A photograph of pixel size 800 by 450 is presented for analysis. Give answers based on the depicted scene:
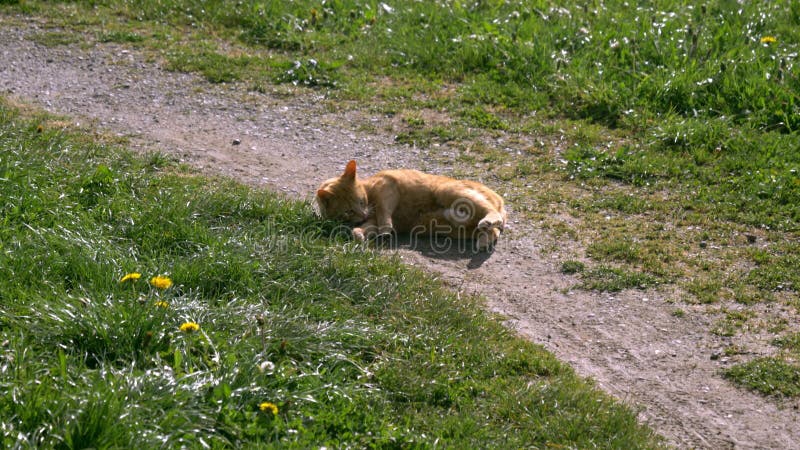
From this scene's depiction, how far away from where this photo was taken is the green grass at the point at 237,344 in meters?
4.07

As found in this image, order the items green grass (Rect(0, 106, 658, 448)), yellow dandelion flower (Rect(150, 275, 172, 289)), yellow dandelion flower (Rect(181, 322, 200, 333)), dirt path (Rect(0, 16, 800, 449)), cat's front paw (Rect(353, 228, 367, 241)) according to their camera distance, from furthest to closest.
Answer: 1. cat's front paw (Rect(353, 228, 367, 241))
2. dirt path (Rect(0, 16, 800, 449))
3. yellow dandelion flower (Rect(150, 275, 172, 289))
4. yellow dandelion flower (Rect(181, 322, 200, 333))
5. green grass (Rect(0, 106, 658, 448))

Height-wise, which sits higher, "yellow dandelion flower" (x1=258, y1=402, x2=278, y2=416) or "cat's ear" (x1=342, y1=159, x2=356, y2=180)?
"cat's ear" (x1=342, y1=159, x2=356, y2=180)

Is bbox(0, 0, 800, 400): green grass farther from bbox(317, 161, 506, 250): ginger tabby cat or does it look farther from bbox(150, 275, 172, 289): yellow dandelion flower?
bbox(150, 275, 172, 289): yellow dandelion flower

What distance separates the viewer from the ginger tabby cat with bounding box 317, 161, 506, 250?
21.9 feet

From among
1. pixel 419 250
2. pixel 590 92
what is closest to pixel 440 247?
pixel 419 250

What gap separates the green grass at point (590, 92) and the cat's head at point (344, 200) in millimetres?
1457

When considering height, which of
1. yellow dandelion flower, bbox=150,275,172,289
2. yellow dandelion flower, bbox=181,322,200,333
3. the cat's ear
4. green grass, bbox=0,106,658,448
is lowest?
green grass, bbox=0,106,658,448

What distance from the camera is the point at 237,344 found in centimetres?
463

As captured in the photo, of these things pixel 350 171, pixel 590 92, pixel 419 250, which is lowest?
pixel 419 250

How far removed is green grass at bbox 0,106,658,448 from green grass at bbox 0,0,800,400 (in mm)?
1622

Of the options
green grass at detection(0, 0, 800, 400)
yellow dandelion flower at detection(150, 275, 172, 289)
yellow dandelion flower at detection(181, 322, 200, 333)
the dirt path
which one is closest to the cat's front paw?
the dirt path

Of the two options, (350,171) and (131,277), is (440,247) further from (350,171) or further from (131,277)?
(131,277)

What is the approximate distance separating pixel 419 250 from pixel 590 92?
340 cm

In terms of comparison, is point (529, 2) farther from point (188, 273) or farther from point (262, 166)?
point (188, 273)
